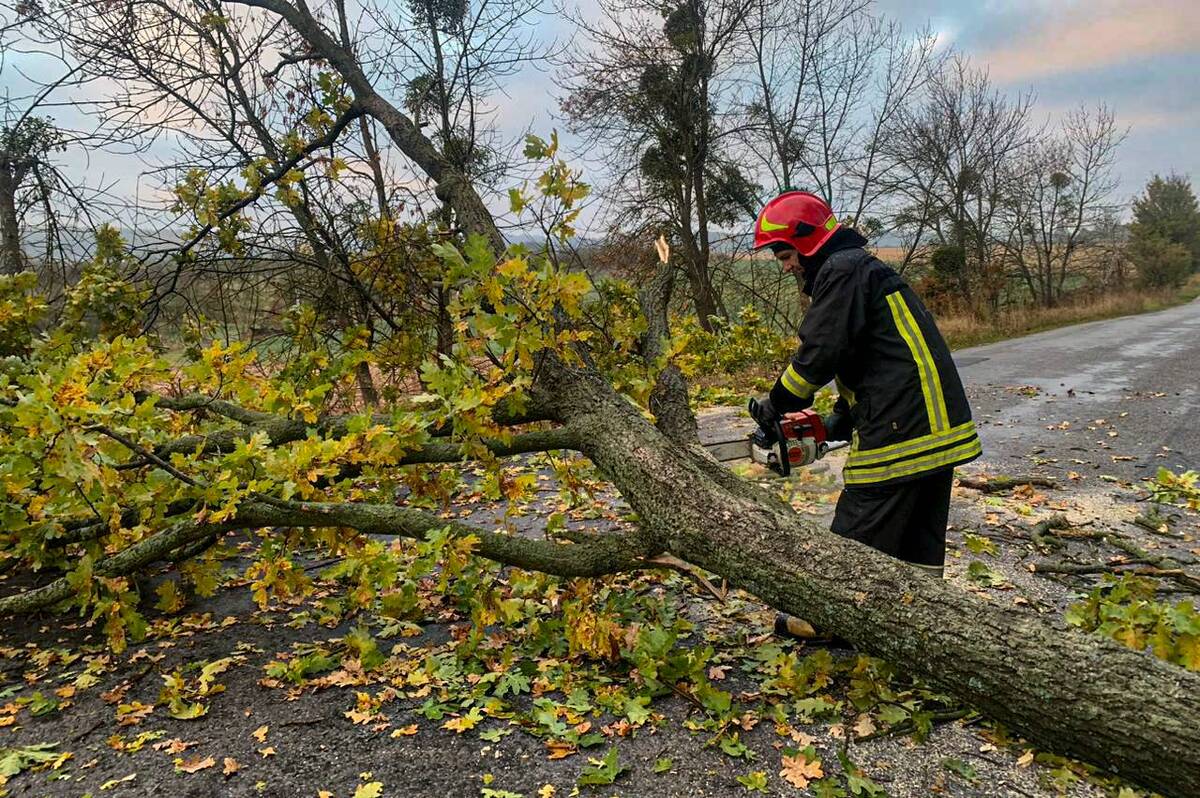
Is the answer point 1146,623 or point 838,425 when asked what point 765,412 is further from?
point 1146,623

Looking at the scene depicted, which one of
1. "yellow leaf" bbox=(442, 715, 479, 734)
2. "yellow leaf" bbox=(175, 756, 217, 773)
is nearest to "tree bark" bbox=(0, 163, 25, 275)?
"yellow leaf" bbox=(175, 756, 217, 773)

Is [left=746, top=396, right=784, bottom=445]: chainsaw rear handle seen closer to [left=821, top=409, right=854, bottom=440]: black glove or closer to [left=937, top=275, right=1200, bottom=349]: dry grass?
[left=821, top=409, right=854, bottom=440]: black glove

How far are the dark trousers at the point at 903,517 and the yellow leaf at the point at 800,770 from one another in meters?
0.85

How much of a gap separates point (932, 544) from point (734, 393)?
651 cm

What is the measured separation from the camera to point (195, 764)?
207 cm

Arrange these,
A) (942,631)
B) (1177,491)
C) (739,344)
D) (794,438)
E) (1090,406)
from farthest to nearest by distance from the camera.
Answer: (739,344) < (1090,406) < (1177,491) < (794,438) < (942,631)

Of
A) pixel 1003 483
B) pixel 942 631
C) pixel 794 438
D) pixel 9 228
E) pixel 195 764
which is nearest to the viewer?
pixel 942 631

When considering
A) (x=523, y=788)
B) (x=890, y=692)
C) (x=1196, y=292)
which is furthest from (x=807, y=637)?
(x=1196, y=292)

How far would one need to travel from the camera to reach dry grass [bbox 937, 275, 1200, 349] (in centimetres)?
1686

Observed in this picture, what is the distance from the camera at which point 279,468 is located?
2.42 m

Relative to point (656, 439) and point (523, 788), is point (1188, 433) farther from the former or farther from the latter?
point (523, 788)

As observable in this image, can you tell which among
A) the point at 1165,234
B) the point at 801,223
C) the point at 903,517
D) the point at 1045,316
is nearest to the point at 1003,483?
the point at 903,517

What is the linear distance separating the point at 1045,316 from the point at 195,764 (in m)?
23.1

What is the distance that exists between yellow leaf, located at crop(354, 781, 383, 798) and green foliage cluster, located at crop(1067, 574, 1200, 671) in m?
2.16
